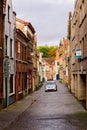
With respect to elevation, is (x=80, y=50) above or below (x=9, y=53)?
above

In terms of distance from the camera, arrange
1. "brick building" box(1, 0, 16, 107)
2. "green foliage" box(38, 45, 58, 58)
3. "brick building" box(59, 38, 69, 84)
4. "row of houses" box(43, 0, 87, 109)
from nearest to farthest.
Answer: "brick building" box(1, 0, 16, 107), "row of houses" box(43, 0, 87, 109), "brick building" box(59, 38, 69, 84), "green foliage" box(38, 45, 58, 58)

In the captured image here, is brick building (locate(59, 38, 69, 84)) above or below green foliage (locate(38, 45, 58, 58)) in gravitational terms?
below

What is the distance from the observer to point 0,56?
26953 mm

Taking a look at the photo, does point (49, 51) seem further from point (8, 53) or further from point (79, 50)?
point (8, 53)

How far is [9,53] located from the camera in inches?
1270

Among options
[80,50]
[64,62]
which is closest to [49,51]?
[64,62]

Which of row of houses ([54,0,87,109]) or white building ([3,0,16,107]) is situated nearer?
white building ([3,0,16,107])

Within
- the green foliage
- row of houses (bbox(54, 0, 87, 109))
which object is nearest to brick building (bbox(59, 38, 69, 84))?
row of houses (bbox(54, 0, 87, 109))

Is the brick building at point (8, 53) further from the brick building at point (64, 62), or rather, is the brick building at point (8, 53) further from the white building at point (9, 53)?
the brick building at point (64, 62)

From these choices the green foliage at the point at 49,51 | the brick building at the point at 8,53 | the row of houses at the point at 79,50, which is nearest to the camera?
the brick building at the point at 8,53

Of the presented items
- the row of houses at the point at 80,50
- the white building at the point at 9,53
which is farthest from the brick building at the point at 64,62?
the white building at the point at 9,53

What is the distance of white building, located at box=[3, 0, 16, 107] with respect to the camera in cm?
2891

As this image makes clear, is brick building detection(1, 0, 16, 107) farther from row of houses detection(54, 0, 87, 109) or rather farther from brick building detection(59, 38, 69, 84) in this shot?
brick building detection(59, 38, 69, 84)

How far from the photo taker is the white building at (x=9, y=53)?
28.9 m
